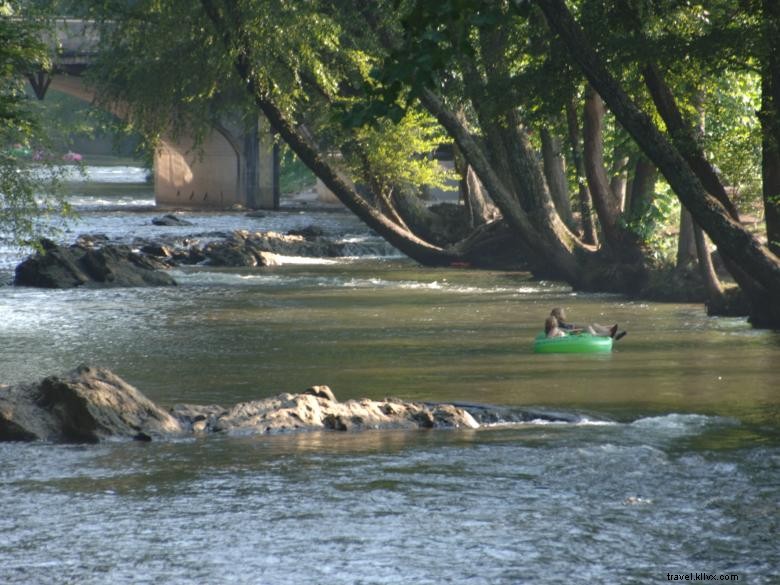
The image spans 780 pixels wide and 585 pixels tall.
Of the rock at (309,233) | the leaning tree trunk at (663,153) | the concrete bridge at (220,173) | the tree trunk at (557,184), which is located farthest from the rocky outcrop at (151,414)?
the concrete bridge at (220,173)

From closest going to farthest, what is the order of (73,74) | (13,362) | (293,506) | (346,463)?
(293,506) → (346,463) → (13,362) → (73,74)

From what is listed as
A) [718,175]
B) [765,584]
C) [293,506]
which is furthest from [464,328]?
[765,584]

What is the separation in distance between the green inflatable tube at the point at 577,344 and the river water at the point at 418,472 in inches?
14.4

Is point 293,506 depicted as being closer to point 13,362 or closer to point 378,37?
point 13,362

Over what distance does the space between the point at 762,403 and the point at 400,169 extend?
2570 centimetres

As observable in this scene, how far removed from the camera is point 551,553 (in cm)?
1164

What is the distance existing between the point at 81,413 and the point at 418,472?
3678mm

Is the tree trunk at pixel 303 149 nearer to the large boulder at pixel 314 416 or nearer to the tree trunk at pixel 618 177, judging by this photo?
the tree trunk at pixel 618 177

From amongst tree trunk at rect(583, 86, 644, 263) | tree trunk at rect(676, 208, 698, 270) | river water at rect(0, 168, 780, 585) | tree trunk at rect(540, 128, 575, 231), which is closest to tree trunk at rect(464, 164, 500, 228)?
tree trunk at rect(540, 128, 575, 231)

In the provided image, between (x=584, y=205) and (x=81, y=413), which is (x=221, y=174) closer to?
(x=584, y=205)

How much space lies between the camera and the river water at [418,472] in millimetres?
11484

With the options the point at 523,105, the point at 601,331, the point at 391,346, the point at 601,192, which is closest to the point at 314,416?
the point at 391,346

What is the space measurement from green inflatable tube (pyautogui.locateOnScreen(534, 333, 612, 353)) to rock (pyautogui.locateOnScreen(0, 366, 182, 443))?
325 inches

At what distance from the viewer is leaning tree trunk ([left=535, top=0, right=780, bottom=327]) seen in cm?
2227
